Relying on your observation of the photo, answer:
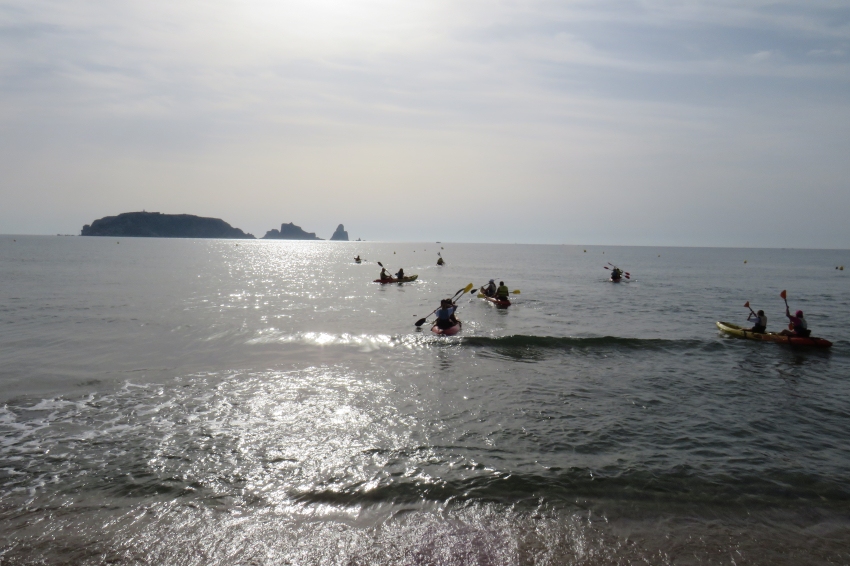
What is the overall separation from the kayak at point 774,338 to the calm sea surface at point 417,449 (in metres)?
0.42

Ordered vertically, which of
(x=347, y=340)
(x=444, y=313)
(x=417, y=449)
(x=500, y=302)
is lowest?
(x=417, y=449)

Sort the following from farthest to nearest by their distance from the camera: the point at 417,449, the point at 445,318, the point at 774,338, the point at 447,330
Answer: the point at 445,318
the point at 447,330
the point at 774,338
the point at 417,449

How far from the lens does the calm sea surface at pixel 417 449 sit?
23.8ft

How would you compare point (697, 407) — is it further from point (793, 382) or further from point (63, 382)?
point (63, 382)

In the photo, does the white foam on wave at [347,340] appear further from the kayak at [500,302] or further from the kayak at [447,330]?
the kayak at [500,302]

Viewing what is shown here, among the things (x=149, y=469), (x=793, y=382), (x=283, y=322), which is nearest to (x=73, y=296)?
(x=283, y=322)

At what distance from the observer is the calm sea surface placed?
7254 millimetres

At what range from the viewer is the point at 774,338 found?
22.3 metres

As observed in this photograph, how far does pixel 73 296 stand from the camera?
35.4m

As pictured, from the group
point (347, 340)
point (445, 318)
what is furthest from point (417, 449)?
point (445, 318)

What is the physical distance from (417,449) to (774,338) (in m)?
20.3

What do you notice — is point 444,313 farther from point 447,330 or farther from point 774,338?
point 774,338

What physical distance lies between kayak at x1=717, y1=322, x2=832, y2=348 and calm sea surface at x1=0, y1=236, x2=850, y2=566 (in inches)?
16.6

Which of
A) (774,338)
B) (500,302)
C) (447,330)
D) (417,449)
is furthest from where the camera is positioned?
(500,302)
